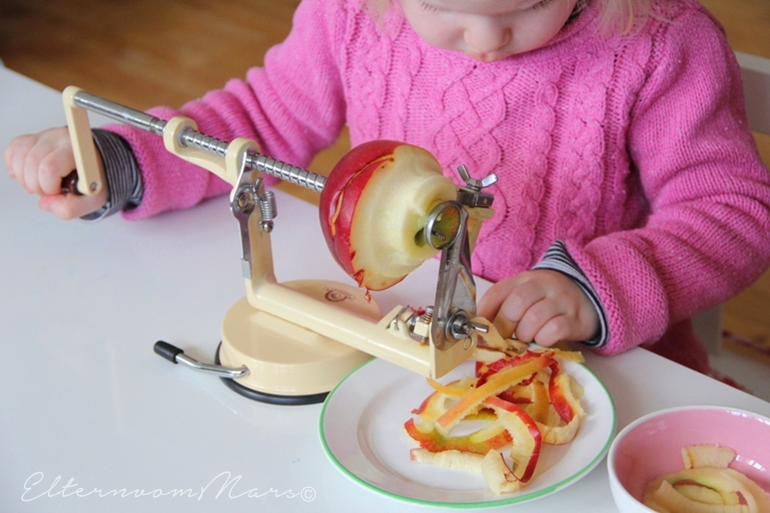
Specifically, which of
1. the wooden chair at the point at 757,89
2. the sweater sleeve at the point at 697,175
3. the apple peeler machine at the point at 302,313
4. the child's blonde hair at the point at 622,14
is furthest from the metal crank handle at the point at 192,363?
the wooden chair at the point at 757,89

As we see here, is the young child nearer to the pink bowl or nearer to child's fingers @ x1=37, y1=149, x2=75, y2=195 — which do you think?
child's fingers @ x1=37, y1=149, x2=75, y2=195

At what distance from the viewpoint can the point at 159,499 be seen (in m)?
0.58

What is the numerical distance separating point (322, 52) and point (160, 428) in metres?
0.55

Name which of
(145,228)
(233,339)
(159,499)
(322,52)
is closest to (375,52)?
(322,52)

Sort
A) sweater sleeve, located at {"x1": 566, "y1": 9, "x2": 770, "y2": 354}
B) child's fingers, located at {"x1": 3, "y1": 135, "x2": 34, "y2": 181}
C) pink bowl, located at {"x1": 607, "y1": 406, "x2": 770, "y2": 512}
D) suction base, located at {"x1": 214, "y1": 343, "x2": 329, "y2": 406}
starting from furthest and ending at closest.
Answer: child's fingers, located at {"x1": 3, "y1": 135, "x2": 34, "y2": 181}
sweater sleeve, located at {"x1": 566, "y1": 9, "x2": 770, "y2": 354}
suction base, located at {"x1": 214, "y1": 343, "x2": 329, "y2": 406}
pink bowl, located at {"x1": 607, "y1": 406, "x2": 770, "y2": 512}

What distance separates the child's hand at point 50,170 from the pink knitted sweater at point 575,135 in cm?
6

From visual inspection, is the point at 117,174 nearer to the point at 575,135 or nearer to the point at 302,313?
the point at 302,313

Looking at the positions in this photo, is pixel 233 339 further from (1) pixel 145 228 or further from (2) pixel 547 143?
(2) pixel 547 143

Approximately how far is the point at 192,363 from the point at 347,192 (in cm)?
22

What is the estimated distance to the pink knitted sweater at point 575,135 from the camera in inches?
31.8

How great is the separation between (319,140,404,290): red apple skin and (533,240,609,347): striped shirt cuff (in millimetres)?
242

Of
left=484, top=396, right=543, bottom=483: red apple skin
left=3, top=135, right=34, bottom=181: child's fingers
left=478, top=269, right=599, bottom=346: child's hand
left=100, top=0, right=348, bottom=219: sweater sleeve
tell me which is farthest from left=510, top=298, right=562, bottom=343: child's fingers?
left=3, top=135, right=34, bottom=181: child's fingers

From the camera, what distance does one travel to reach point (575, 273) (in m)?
0.75

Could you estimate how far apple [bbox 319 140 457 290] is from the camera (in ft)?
1.80
